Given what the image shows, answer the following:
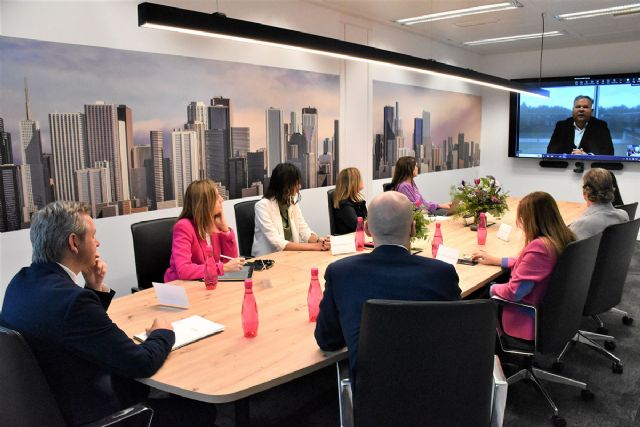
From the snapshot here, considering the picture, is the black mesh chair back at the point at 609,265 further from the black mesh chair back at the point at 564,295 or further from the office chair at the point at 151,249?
the office chair at the point at 151,249

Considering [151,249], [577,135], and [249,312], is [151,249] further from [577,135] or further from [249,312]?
[577,135]

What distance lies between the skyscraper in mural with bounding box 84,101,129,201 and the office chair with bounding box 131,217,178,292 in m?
0.79

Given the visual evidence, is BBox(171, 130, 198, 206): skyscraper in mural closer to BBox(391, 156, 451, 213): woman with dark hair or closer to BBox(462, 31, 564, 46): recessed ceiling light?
BBox(391, 156, 451, 213): woman with dark hair

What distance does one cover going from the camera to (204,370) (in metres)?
1.74

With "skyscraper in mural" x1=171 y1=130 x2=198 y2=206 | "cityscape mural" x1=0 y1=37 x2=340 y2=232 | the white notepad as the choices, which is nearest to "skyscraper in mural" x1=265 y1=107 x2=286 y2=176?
"cityscape mural" x1=0 y1=37 x2=340 y2=232

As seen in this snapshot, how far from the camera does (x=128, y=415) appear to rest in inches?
66.0

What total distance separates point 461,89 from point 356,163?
2967 mm

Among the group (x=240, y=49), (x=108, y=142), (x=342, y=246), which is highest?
(x=240, y=49)

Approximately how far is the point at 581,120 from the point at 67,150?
23.0ft

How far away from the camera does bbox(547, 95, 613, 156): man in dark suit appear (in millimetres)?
7352

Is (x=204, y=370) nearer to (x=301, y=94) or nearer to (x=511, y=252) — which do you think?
(x=511, y=252)

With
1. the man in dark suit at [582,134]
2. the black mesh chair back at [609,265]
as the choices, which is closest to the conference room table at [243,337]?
the black mesh chair back at [609,265]

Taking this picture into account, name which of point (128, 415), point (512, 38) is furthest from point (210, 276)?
point (512, 38)

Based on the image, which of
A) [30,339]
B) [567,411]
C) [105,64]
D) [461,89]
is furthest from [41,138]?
[461,89]
